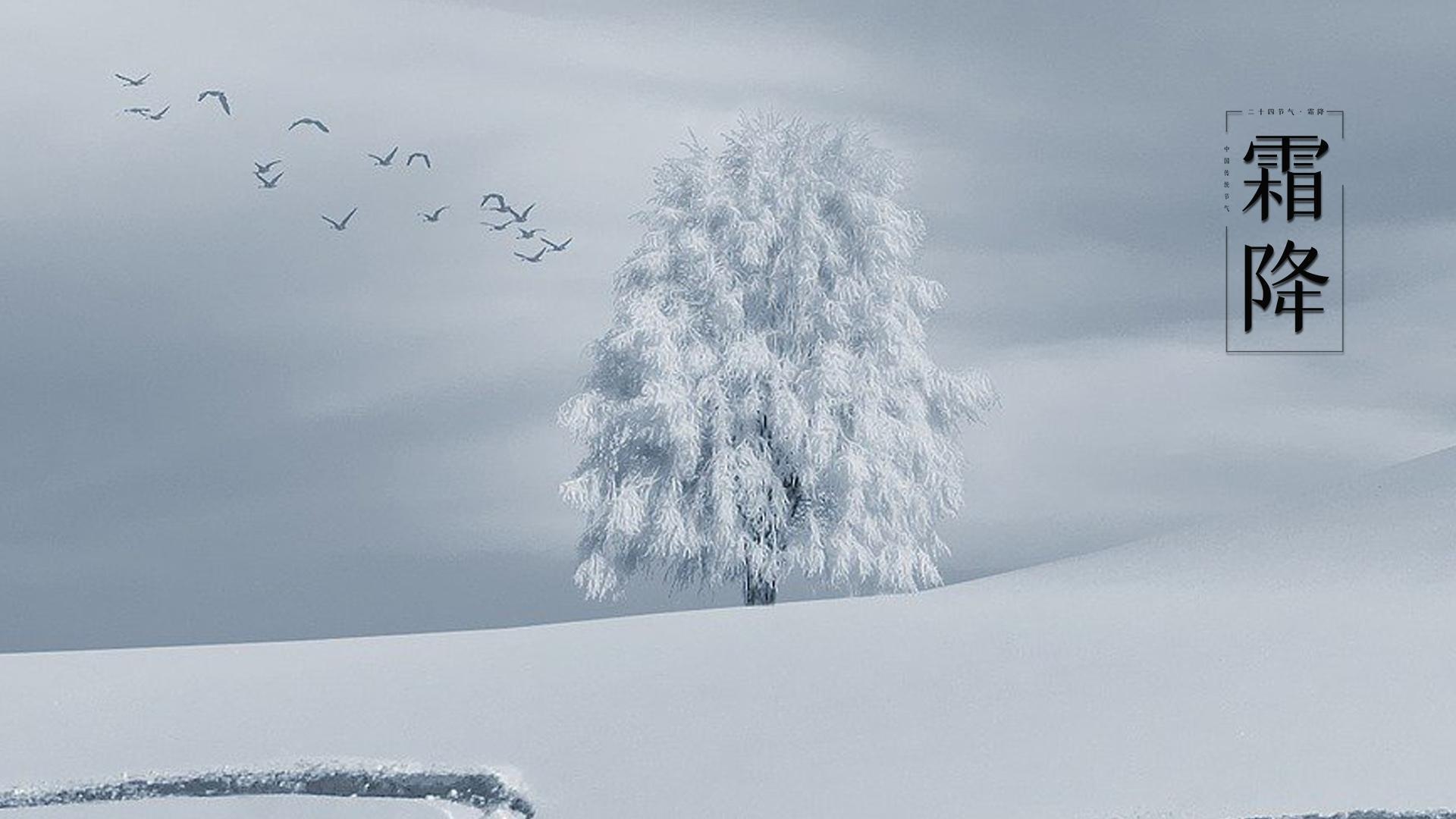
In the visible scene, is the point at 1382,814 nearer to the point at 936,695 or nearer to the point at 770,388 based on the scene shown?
the point at 936,695

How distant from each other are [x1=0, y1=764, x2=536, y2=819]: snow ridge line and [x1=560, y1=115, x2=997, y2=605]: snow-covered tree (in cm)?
1082

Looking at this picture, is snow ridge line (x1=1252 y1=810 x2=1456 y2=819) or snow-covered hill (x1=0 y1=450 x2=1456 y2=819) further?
snow-covered hill (x1=0 y1=450 x2=1456 y2=819)

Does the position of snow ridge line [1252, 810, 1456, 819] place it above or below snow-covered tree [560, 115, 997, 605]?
below

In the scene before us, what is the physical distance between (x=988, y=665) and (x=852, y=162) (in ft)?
41.8

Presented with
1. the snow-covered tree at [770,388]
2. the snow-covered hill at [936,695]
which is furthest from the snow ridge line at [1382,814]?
the snow-covered tree at [770,388]

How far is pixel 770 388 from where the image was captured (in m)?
23.7

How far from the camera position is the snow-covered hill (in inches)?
427

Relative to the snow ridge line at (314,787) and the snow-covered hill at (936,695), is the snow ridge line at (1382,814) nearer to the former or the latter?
the snow-covered hill at (936,695)

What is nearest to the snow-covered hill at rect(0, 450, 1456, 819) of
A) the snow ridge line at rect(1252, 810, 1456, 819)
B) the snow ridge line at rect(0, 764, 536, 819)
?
the snow ridge line at rect(1252, 810, 1456, 819)

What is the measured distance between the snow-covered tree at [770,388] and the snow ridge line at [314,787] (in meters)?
10.8

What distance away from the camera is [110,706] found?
1491cm

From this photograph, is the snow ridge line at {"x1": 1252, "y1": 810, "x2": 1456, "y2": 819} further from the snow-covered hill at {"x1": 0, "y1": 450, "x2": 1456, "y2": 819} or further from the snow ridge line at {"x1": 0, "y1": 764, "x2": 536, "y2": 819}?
the snow ridge line at {"x1": 0, "y1": 764, "x2": 536, "y2": 819}

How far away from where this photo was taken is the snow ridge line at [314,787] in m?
11.7

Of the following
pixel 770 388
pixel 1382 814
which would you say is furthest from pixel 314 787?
pixel 770 388
